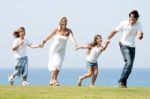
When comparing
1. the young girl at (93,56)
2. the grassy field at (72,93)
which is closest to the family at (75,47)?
the young girl at (93,56)

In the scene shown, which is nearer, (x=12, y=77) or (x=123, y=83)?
(x=123, y=83)

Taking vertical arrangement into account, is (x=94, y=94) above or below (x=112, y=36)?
below

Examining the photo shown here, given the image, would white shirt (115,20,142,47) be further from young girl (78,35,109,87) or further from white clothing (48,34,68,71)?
young girl (78,35,109,87)

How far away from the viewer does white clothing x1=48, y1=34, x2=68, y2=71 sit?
25562 millimetres

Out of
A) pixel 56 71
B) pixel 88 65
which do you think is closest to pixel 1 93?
pixel 56 71

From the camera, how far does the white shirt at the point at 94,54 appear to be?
1073 inches

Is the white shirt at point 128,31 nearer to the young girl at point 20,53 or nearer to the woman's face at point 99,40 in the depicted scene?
the woman's face at point 99,40

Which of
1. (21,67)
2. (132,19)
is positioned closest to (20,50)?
(21,67)

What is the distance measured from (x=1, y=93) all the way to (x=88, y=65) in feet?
21.4

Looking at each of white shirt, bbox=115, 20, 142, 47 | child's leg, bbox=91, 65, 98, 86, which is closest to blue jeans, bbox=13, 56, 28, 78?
child's leg, bbox=91, 65, 98, 86

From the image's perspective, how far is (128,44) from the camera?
24.3m

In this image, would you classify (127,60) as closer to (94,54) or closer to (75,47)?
(75,47)

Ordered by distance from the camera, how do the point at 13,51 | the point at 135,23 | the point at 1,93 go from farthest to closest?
the point at 13,51 < the point at 135,23 < the point at 1,93

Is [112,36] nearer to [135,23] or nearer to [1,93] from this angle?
[135,23]
